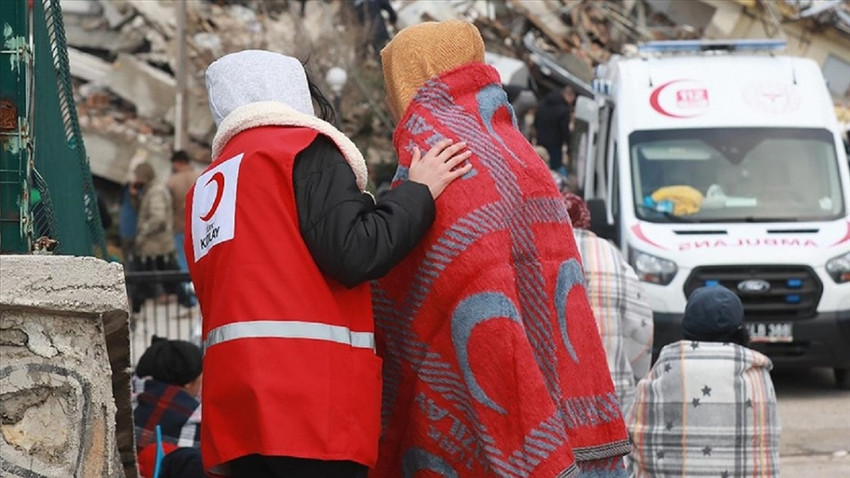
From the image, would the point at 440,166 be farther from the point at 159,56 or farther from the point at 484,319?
the point at 159,56

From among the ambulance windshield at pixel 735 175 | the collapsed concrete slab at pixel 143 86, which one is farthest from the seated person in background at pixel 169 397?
the collapsed concrete slab at pixel 143 86

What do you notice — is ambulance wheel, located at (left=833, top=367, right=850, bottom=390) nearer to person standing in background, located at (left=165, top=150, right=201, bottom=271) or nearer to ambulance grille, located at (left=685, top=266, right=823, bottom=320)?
ambulance grille, located at (left=685, top=266, right=823, bottom=320)

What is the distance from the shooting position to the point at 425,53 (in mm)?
4172

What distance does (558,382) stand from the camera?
155 inches

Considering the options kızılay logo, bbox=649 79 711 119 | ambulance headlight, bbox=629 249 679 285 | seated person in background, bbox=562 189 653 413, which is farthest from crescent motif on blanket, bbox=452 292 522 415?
kızılay logo, bbox=649 79 711 119

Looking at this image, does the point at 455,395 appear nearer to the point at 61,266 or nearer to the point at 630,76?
the point at 61,266

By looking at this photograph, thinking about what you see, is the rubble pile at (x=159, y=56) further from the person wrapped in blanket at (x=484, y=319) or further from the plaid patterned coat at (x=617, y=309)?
the person wrapped in blanket at (x=484, y=319)

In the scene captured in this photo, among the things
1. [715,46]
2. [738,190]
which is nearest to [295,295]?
[738,190]

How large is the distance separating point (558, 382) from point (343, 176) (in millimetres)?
747

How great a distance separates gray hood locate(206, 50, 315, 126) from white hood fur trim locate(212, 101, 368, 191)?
49 millimetres

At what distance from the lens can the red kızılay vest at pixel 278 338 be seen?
3.65 m

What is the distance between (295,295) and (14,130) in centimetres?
90

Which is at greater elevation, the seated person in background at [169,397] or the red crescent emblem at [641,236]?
the red crescent emblem at [641,236]

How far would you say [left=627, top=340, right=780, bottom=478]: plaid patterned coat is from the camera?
19.6ft
